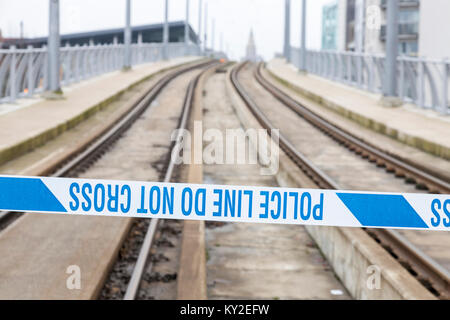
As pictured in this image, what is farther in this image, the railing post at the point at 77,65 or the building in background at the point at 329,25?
the building in background at the point at 329,25

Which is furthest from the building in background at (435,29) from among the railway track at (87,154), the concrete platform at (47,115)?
the railway track at (87,154)

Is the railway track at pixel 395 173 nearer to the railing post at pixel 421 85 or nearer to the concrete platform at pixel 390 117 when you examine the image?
the concrete platform at pixel 390 117

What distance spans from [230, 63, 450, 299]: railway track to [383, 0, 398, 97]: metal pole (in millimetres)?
2297

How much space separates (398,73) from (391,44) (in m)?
1.90

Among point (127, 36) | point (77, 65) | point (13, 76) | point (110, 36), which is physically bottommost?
point (13, 76)

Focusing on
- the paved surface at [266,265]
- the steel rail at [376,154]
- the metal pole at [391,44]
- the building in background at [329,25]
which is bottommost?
the paved surface at [266,265]

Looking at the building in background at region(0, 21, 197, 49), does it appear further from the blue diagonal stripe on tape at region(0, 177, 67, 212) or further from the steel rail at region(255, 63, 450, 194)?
the blue diagonal stripe on tape at region(0, 177, 67, 212)

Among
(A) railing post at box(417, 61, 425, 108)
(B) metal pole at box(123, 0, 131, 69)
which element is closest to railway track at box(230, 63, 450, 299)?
(A) railing post at box(417, 61, 425, 108)

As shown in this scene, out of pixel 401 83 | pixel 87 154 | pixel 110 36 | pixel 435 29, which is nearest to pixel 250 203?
pixel 87 154

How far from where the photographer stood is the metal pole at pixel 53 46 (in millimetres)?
20500

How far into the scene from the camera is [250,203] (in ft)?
12.2

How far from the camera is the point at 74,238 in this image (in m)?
7.86

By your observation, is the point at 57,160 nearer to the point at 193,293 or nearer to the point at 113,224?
the point at 113,224

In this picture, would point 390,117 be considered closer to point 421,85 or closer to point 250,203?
point 421,85
